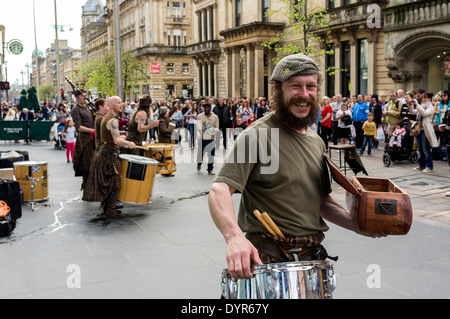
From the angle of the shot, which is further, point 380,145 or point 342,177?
point 380,145

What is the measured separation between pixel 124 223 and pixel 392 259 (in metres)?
3.95

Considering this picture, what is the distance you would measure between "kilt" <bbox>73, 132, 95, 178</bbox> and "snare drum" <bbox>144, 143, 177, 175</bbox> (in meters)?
1.43

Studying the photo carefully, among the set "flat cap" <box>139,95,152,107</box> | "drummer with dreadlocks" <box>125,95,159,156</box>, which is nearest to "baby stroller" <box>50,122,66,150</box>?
"drummer with dreadlocks" <box>125,95,159,156</box>

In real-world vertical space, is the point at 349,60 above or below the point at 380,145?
above

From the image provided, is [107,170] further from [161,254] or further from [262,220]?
[262,220]

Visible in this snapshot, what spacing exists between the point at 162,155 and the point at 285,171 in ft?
28.0

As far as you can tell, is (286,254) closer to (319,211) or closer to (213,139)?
(319,211)

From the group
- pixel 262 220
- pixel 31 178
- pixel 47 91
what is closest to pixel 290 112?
pixel 262 220

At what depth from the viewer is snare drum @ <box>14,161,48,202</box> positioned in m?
9.12

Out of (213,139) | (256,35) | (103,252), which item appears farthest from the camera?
(256,35)

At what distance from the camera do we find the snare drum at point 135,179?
8016mm

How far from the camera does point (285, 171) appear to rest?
8.33 feet
